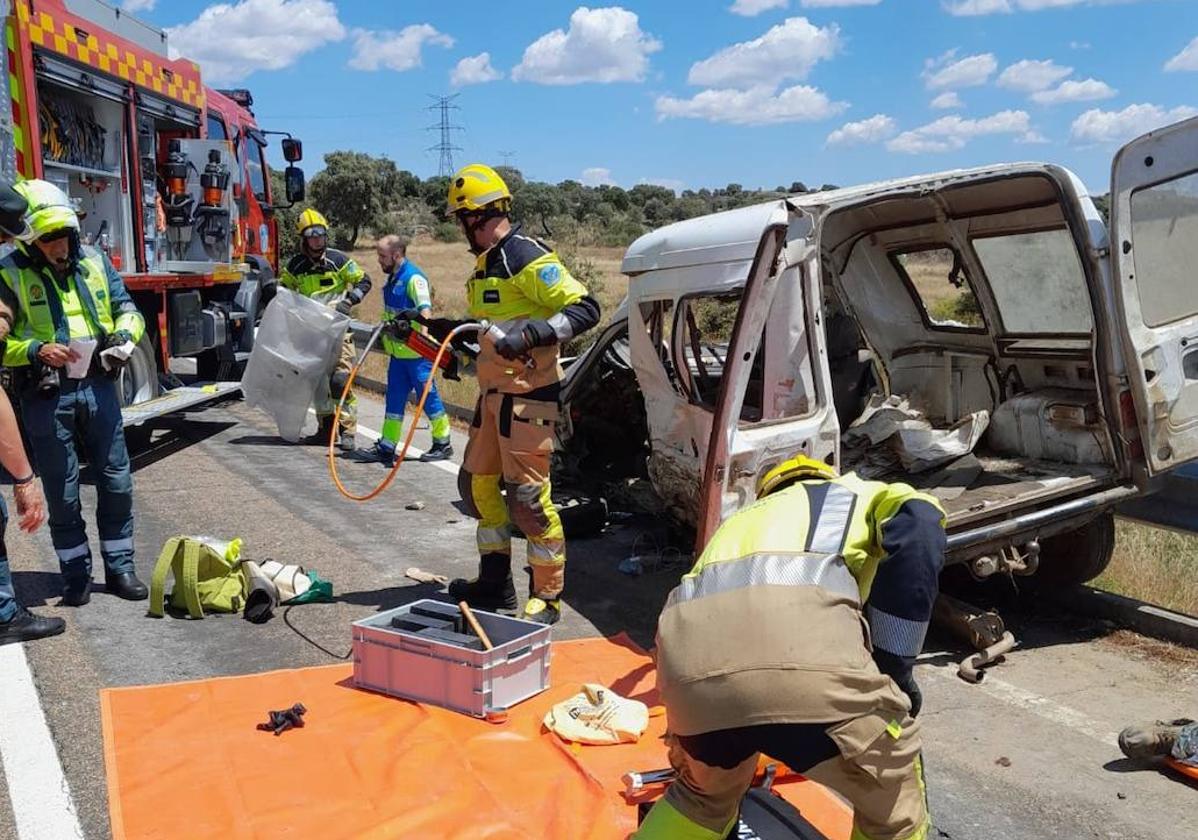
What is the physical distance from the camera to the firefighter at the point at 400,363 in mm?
9305

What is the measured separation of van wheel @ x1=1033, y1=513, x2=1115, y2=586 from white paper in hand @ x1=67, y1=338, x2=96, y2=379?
510 centimetres

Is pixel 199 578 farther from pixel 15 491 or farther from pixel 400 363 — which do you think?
pixel 400 363

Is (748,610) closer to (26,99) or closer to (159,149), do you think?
(26,99)

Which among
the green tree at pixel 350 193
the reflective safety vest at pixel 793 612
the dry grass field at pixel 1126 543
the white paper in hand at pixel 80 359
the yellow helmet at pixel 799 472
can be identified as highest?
the green tree at pixel 350 193

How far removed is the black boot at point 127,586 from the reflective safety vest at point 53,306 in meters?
1.25

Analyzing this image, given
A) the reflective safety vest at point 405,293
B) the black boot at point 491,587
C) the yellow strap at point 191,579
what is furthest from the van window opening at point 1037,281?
the yellow strap at point 191,579

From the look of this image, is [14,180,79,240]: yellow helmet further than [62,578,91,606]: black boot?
No

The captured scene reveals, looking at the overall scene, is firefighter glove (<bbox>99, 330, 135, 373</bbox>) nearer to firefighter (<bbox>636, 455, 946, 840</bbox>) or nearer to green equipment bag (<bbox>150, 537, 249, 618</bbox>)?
green equipment bag (<bbox>150, 537, 249, 618</bbox>)

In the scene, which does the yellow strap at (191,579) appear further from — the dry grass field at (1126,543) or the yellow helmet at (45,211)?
the dry grass field at (1126,543)

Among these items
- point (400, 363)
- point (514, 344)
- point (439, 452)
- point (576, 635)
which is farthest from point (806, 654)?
point (439, 452)

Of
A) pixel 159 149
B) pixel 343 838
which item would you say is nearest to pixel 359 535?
pixel 343 838

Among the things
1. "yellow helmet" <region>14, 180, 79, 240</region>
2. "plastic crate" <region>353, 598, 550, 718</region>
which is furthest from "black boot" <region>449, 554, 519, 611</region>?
"yellow helmet" <region>14, 180, 79, 240</region>

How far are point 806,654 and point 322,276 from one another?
824 cm

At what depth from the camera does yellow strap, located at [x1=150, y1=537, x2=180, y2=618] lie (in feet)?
17.9
